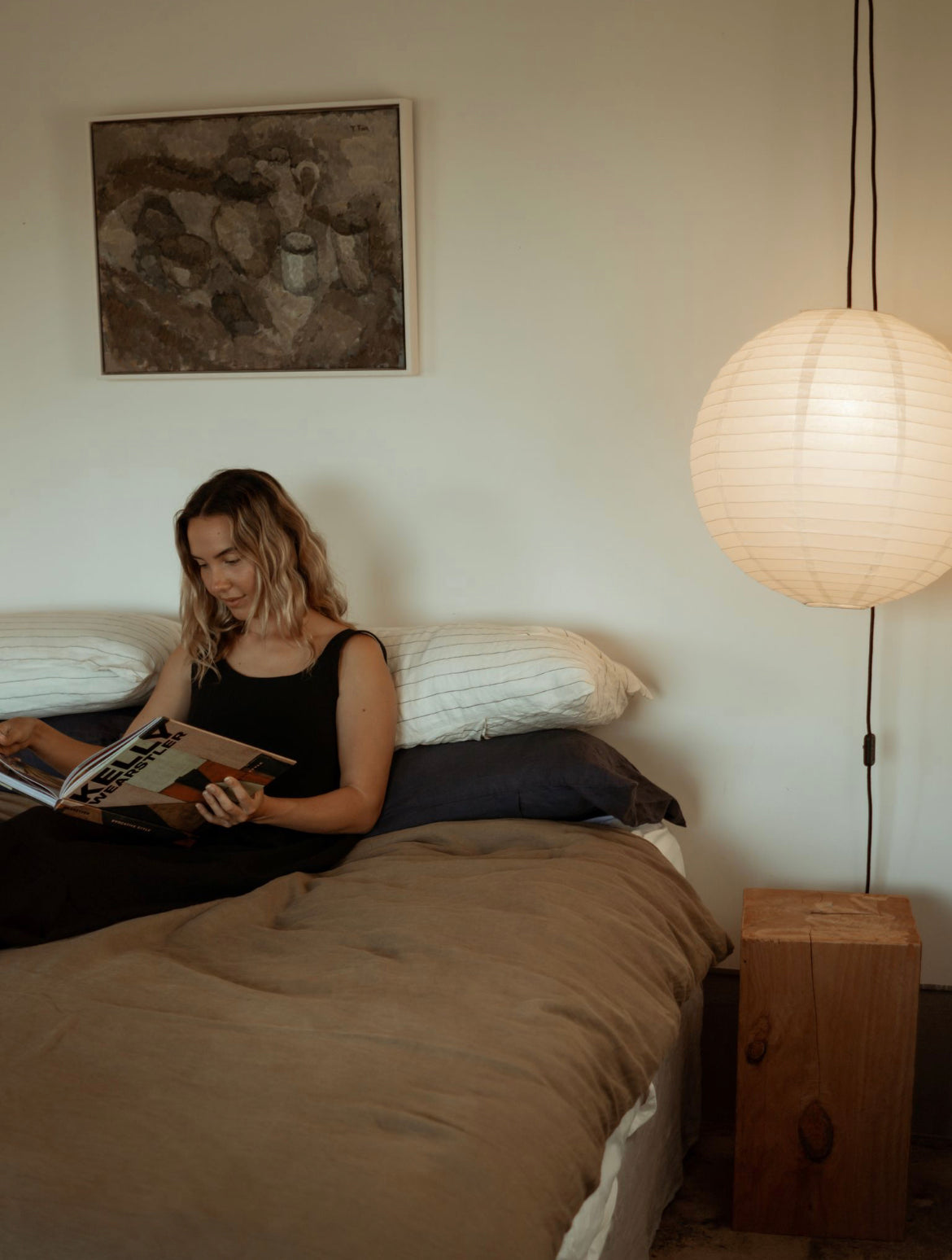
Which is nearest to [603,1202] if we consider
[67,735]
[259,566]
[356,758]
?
[356,758]

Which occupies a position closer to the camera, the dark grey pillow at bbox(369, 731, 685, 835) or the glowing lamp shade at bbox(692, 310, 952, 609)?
the glowing lamp shade at bbox(692, 310, 952, 609)

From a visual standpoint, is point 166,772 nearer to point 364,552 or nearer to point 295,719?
point 295,719

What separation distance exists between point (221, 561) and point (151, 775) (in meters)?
0.50

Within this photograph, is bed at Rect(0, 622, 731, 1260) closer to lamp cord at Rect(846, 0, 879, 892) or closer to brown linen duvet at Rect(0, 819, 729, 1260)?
brown linen duvet at Rect(0, 819, 729, 1260)

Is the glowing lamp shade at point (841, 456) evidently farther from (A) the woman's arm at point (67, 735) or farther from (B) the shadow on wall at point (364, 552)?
(A) the woman's arm at point (67, 735)

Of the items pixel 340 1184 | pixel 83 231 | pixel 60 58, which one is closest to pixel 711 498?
pixel 340 1184

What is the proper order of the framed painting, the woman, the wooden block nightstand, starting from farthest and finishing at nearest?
the framed painting → the wooden block nightstand → the woman

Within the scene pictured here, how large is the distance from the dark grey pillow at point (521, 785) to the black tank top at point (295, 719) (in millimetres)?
124

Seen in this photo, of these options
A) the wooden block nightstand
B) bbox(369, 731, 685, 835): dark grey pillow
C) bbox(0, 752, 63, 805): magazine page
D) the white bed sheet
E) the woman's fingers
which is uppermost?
bbox(0, 752, 63, 805): magazine page

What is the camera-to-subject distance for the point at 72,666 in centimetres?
195

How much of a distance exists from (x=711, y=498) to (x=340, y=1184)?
1174 millimetres

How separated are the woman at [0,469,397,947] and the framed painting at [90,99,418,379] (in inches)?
17.0

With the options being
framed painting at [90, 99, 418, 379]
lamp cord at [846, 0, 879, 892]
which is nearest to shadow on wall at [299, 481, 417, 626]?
framed painting at [90, 99, 418, 379]

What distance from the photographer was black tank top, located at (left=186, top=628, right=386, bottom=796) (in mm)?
1776
